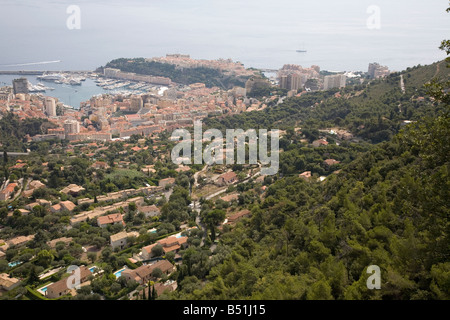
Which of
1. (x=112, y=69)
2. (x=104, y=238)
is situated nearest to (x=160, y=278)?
(x=104, y=238)

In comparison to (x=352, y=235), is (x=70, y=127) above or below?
below

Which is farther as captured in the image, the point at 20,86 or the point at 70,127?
the point at 20,86

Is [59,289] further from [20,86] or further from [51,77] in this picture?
[51,77]

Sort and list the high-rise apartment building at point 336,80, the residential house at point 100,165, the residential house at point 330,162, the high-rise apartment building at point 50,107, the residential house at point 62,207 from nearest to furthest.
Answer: the residential house at point 62,207
the residential house at point 330,162
the residential house at point 100,165
the high-rise apartment building at point 50,107
the high-rise apartment building at point 336,80

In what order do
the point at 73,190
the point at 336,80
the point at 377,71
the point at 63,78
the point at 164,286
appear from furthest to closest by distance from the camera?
the point at 63,78 < the point at 377,71 < the point at 336,80 < the point at 73,190 < the point at 164,286

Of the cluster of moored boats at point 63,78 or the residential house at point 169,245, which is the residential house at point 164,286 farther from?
the cluster of moored boats at point 63,78

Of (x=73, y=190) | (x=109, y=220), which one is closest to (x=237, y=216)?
(x=109, y=220)

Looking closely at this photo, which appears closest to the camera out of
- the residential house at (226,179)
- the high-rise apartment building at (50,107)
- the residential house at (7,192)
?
the residential house at (7,192)

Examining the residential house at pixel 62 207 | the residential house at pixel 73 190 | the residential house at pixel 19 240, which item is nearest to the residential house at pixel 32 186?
the residential house at pixel 73 190
